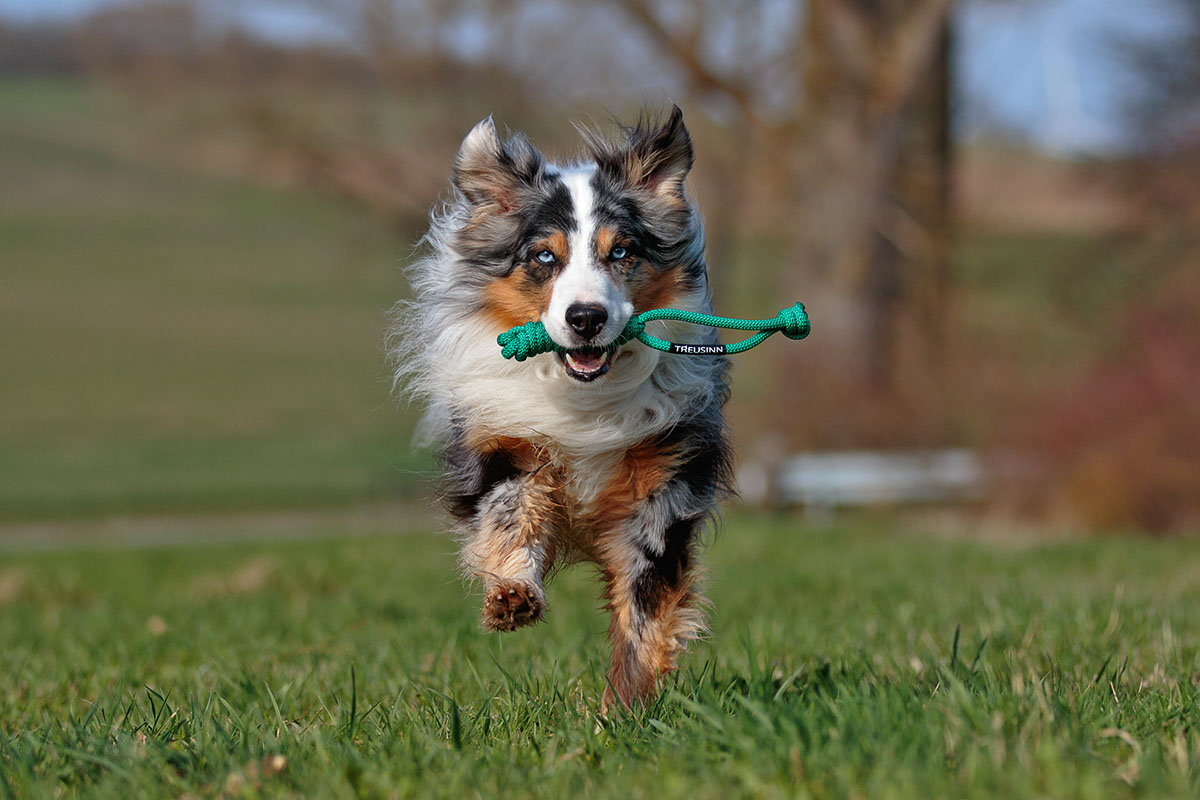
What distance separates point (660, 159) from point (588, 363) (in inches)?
39.0

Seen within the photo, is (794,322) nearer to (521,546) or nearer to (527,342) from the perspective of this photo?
(527,342)

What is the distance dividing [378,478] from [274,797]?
2440 centimetres

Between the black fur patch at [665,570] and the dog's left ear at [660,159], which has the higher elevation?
the dog's left ear at [660,159]

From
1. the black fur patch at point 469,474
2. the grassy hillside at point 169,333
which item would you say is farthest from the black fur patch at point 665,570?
the grassy hillside at point 169,333

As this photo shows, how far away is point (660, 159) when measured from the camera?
4.88m

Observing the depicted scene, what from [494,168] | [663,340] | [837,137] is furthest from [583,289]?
[837,137]

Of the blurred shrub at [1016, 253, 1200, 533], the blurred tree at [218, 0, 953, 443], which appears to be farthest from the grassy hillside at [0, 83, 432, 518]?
the blurred shrub at [1016, 253, 1200, 533]

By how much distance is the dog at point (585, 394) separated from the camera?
4348 mm

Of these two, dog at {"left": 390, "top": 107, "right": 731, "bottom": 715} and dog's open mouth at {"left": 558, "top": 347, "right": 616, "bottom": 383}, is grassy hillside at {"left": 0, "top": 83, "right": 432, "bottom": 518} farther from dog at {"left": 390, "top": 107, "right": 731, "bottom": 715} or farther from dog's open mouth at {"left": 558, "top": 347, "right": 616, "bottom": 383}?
dog's open mouth at {"left": 558, "top": 347, "right": 616, "bottom": 383}

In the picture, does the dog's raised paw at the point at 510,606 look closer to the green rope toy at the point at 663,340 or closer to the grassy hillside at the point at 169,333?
the green rope toy at the point at 663,340

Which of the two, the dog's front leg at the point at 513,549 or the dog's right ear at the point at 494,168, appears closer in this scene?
the dog's front leg at the point at 513,549

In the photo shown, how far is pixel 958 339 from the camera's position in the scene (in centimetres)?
1549

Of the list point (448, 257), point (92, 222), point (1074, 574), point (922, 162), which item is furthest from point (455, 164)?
point (92, 222)

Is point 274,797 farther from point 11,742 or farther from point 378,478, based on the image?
point 378,478
